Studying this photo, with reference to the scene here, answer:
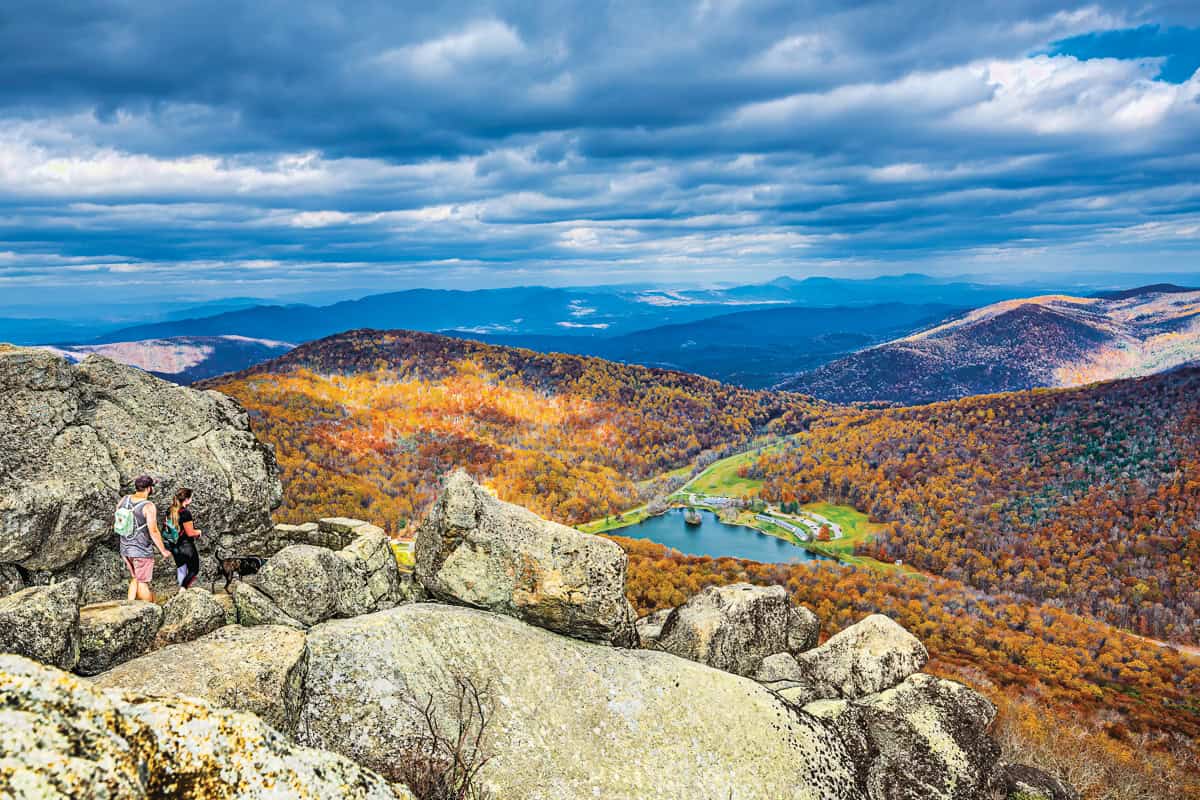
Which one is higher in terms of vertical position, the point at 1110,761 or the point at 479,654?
the point at 479,654

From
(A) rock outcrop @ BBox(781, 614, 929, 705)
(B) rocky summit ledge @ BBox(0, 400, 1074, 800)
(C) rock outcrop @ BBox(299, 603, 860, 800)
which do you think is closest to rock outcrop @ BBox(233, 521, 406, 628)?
(B) rocky summit ledge @ BBox(0, 400, 1074, 800)

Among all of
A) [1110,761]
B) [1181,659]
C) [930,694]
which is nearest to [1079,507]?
[1181,659]

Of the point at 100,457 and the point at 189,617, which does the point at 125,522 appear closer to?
the point at 189,617

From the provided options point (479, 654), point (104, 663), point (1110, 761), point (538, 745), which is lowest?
point (1110, 761)

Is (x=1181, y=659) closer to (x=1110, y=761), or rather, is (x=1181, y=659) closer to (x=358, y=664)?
(x=1110, y=761)

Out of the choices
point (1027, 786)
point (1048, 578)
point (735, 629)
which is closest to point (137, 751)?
point (735, 629)
